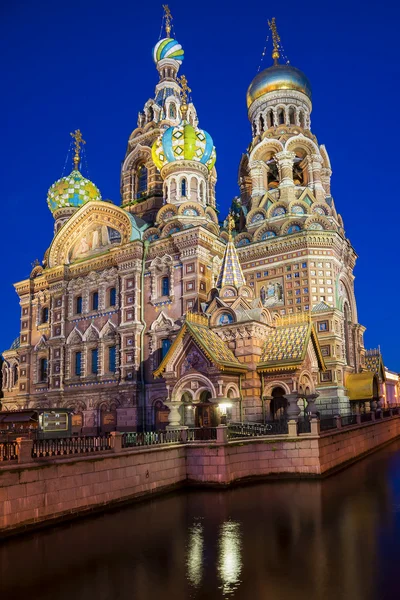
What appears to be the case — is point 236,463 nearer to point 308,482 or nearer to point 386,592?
point 308,482

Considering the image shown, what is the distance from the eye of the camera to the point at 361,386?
27.5 metres

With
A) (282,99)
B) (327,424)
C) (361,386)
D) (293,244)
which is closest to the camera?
(327,424)

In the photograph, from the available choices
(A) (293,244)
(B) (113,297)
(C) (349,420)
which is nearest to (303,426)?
(C) (349,420)

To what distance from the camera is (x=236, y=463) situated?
16.2 meters

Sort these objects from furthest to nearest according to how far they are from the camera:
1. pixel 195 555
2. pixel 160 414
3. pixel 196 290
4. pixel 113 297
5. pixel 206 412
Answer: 1. pixel 113 297
2. pixel 196 290
3. pixel 160 414
4. pixel 206 412
5. pixel 195 555

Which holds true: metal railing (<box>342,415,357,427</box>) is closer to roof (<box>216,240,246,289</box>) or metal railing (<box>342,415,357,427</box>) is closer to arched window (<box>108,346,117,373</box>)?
roof (<box>216,240,246,289</box>)

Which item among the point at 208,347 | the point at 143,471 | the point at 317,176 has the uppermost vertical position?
the point at 317,176

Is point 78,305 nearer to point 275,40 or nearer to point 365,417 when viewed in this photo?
point 365,417

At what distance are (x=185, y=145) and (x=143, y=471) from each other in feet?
71.7

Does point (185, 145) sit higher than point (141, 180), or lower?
lower

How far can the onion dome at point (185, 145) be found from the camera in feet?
104

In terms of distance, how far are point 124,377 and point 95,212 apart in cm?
1108

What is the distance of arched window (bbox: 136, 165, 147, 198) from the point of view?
38.1m

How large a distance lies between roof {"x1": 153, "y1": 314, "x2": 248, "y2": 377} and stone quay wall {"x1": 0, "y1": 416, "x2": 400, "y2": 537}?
3.08 m
